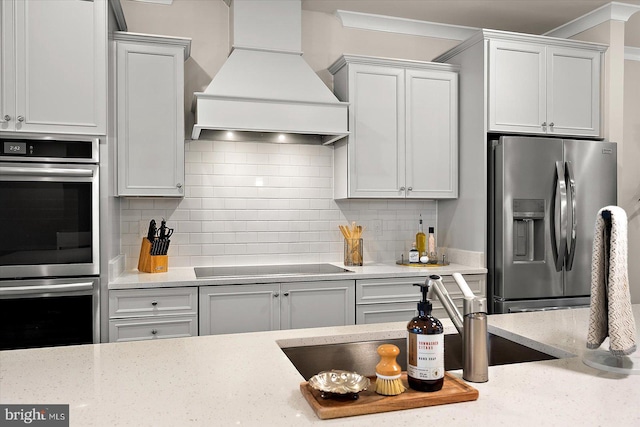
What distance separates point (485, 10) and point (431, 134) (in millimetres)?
1069

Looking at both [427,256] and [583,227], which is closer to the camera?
[583,227]

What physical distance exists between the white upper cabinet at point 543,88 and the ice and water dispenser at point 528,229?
556 millimetres

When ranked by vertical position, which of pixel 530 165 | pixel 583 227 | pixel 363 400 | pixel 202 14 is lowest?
pixel 363 400

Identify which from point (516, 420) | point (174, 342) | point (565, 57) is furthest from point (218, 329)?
point (565, 57)

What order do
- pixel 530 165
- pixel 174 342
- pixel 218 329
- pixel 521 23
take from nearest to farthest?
pixel 174 342 → pixel 218 329 → pixel 530 165 → pixel 521 23

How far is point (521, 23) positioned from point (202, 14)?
8.36 ft

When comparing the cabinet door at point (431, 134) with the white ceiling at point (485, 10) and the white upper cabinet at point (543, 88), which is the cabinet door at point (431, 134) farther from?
the white ceiling at point (485, 10)

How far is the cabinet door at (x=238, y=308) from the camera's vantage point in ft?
9.97

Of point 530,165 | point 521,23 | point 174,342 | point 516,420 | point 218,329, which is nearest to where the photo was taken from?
point 516,420

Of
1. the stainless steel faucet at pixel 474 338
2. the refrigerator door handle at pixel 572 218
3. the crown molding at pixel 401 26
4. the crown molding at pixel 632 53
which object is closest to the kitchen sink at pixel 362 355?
the stainless steel faucet at pixel 474 338

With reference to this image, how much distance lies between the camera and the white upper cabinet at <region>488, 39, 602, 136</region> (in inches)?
142

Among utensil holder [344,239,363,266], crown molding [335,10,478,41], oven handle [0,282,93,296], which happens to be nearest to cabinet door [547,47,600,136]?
crown molding [335,10,478,41]

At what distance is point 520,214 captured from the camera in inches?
139

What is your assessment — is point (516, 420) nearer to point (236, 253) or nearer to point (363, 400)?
point (363, 400)
